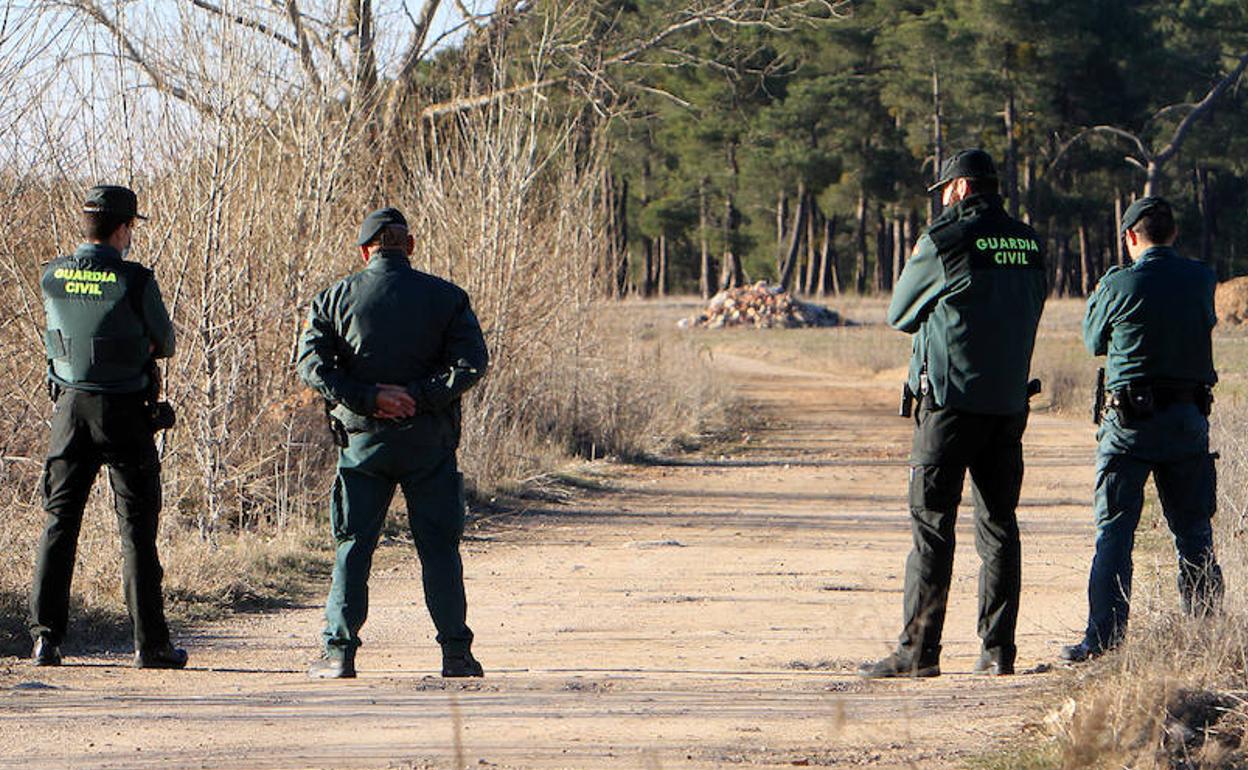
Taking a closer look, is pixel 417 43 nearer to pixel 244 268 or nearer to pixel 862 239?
pixel 244 268

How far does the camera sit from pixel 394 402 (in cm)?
770

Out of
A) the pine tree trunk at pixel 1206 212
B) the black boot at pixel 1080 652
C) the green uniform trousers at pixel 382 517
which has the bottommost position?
the black boot at pixel 1080 652

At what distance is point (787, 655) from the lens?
8938 mm

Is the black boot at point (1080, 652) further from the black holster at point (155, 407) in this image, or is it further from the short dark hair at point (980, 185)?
the black holster at point (155, 407)

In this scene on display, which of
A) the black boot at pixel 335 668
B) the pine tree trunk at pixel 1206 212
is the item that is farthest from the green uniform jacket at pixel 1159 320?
the pine tree trunk at pixel 1206 212

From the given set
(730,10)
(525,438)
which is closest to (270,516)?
(525,438)

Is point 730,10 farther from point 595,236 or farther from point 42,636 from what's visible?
point 42,636

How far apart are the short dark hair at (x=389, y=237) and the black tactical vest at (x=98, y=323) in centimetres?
109

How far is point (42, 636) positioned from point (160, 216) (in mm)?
4983

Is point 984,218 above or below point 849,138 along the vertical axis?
below

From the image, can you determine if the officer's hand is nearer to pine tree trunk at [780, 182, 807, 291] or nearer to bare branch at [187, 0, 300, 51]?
A: bare branch at [187, 0, 300, 51]

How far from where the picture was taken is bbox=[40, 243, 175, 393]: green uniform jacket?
8117 mm

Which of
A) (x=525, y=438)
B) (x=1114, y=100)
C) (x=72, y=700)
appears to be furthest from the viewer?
(x=1114, y=100)

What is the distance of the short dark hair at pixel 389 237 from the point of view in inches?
314
